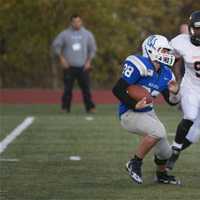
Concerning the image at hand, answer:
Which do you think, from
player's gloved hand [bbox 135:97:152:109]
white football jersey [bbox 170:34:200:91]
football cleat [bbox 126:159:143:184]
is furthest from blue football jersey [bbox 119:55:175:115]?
white football jersey [bbox 170:34:200:91]

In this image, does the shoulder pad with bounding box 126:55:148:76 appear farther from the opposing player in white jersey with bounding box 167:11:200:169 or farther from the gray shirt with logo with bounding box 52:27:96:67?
the gray shirt with logo with bounding box 52:27:96:67

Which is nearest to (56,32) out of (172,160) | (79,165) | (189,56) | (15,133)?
(15,133)

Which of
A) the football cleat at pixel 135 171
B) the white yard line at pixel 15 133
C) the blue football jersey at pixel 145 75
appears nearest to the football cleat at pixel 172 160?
the football cleat at pixel 135 171

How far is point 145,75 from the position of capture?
343 inches

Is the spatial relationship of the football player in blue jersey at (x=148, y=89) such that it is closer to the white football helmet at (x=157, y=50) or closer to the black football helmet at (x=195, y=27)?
the white football helmet at (x=157, y=50)

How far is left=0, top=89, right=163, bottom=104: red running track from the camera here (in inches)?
885

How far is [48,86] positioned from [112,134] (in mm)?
11425

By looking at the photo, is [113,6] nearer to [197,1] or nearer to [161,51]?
[197,1]

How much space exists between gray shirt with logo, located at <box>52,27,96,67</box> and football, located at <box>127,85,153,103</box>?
942 centimetres

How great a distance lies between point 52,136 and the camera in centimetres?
1318

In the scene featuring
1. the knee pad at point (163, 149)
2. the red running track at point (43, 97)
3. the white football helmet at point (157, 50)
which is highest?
the white football helmet at point (157, 50)

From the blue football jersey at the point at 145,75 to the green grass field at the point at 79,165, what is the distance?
2.52ft

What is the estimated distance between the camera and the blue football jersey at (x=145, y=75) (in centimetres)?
864

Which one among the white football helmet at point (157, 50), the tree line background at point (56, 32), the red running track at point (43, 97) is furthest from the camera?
the tree line background at point (56, 32)
